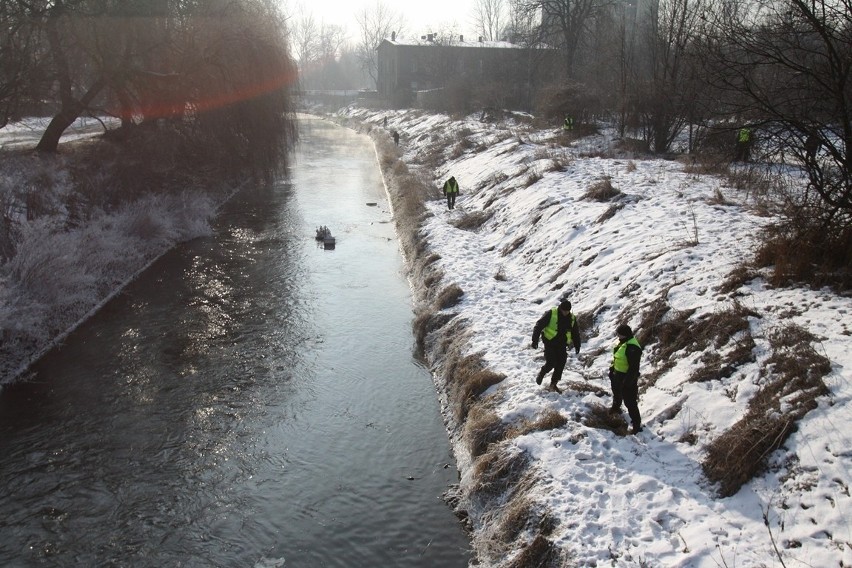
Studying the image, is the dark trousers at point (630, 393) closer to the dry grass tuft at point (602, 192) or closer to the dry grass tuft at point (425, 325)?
the dry grass tuft at point (425, 325)

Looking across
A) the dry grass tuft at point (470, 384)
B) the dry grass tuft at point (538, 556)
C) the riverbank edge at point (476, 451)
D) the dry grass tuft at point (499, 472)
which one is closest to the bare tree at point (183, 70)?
the riverbank edge at point (476, 451)

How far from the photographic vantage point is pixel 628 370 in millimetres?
8367

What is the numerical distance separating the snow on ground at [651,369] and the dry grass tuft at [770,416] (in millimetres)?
125

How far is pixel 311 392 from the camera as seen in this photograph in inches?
478

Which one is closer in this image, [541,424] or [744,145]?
[541,424]

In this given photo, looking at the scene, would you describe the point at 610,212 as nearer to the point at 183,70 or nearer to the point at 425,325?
the point at 425,325

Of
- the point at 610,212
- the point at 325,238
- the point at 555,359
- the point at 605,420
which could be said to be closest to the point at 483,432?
the point at 555,359

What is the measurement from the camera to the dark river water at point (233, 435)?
8.25 m

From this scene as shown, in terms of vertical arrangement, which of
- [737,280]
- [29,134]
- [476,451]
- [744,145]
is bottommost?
[476,451]

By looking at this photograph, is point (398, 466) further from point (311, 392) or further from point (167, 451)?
point (167, 451)

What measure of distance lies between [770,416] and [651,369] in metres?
2.57

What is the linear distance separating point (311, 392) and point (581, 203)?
33.9 ft

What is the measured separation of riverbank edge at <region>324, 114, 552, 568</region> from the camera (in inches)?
293

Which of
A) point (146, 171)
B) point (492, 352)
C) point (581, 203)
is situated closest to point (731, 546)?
point (492, 352)
